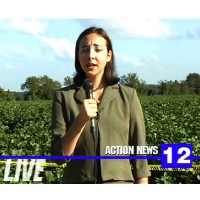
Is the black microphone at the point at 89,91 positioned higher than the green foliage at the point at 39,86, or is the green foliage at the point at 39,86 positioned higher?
the green foliage at the point at 39,86

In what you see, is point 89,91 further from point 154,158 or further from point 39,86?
point 154,158

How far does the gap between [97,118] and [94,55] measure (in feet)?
1.28

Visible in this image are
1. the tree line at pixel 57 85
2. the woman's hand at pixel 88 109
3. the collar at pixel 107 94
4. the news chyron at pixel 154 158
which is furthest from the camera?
the news chyron at pixel 154 158

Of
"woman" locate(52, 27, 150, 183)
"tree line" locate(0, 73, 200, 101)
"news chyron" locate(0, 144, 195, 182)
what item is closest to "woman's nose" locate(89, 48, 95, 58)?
"woman" locate(52, 27, 150, 183)

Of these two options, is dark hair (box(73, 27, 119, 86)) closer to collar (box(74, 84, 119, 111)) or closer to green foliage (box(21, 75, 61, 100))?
collar (box(74, 84, 119, 111))

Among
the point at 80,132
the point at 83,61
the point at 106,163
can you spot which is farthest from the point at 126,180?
the point at 83,61

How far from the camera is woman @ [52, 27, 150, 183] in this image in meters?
3.03

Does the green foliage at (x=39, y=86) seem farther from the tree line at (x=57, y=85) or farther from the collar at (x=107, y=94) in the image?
the collar at (x=107, y=94)

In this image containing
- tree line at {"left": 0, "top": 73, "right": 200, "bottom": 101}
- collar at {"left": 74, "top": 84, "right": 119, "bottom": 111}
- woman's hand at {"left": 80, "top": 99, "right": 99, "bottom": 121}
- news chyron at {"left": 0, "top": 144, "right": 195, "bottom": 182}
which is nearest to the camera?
woman's hand at {"left": 80, "top": 99, "right": 99, "bottom": 121}

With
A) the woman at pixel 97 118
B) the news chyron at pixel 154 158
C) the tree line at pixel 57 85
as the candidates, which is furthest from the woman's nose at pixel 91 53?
the news chyron at pixel 154 158

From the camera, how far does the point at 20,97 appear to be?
3562mm

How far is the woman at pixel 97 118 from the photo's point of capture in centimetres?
303

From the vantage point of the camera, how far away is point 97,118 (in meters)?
3.09

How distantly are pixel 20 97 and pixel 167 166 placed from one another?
1073mm
